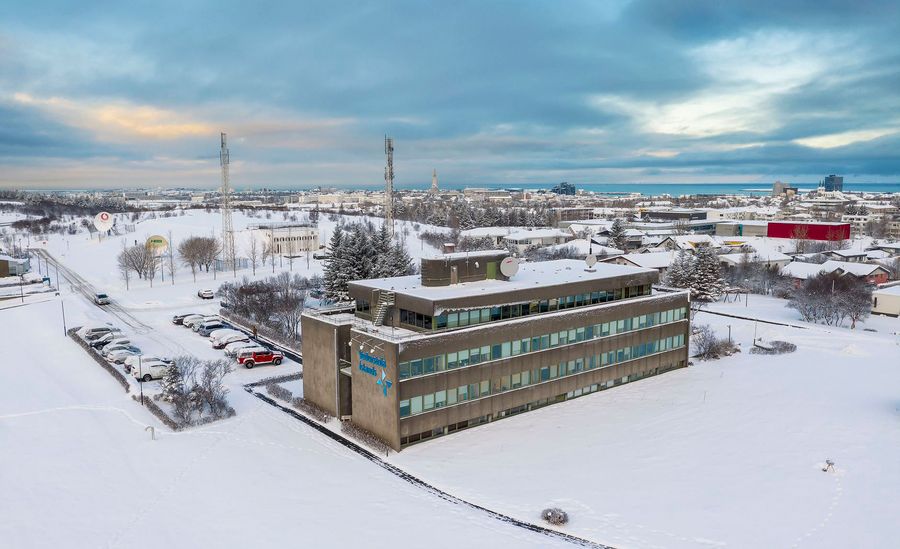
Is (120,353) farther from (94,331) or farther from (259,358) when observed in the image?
(259,358)

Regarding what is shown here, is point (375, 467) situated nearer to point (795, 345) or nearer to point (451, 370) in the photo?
point (451, 370)

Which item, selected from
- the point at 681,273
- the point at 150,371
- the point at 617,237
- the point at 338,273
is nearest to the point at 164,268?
the point at 338,273

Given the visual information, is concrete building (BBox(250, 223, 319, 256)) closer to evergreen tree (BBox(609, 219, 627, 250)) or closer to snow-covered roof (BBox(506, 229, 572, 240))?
snow-covered roof (BBox(506, 229, 572, 240))

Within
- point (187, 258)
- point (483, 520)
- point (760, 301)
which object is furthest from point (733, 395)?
point (187, 258)

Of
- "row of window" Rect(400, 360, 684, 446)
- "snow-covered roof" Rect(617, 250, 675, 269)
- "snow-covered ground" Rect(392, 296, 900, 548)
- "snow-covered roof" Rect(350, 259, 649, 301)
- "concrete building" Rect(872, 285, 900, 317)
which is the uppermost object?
"snow-covered roof" Rect(350, 259, 649, 301)

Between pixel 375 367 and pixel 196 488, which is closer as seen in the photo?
pixel 196 488

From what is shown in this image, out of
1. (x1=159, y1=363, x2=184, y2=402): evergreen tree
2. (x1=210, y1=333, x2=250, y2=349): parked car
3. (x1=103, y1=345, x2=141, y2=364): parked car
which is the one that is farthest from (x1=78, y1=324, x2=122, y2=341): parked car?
(x1=159, y1=363, x2=184, y2=402): evergreen tree
